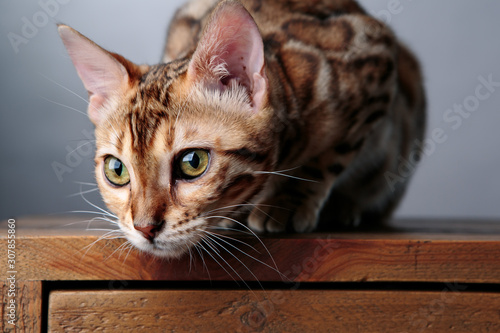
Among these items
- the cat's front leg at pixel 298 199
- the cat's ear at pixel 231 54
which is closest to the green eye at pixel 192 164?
the cat's ear at pixel 231 54

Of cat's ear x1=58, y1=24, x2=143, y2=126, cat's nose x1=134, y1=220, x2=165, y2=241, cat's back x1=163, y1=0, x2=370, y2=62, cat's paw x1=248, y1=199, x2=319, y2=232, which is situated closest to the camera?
cat's nose x1=134, y1=220, x2=165, y2=241

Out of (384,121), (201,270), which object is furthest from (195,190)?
(384,121)

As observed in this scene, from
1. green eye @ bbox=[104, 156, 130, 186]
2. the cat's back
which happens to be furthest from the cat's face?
the cat's back

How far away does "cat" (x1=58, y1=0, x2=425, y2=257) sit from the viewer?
72cm

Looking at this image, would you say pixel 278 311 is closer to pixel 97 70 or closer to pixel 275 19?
pixel 97 70

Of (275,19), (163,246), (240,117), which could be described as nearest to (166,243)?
(163,246)

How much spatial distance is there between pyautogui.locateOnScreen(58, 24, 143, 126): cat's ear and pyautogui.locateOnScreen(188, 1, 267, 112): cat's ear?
0.13 m

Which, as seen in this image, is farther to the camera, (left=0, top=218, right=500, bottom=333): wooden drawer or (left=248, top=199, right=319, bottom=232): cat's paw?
(left=248, top=199, right=319, bottom=232): cat's paw

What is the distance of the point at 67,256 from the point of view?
758 mm

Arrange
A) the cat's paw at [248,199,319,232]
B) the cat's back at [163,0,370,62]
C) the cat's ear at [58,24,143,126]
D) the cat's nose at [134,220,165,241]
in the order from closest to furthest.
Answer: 1. the cat's nose at [134,220,165,241]
2. the cat's ear at [58,24,143,126]
3. the cat's paw at [248,199,319,232]
4. the cat's back at [163,0,370,62]

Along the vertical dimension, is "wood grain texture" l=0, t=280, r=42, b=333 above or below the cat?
below

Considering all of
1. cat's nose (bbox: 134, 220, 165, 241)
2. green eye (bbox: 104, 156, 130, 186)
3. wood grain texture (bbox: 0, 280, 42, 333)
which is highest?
green eye (bbox: 104, 156, 130, 186)

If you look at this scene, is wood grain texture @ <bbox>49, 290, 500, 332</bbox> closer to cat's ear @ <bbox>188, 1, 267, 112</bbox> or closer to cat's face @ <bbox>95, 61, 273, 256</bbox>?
cat's face @ <bbox>95, 61, 273, 256</bbox>

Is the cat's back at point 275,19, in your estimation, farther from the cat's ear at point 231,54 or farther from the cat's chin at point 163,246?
the cat's chin at point 163,246
